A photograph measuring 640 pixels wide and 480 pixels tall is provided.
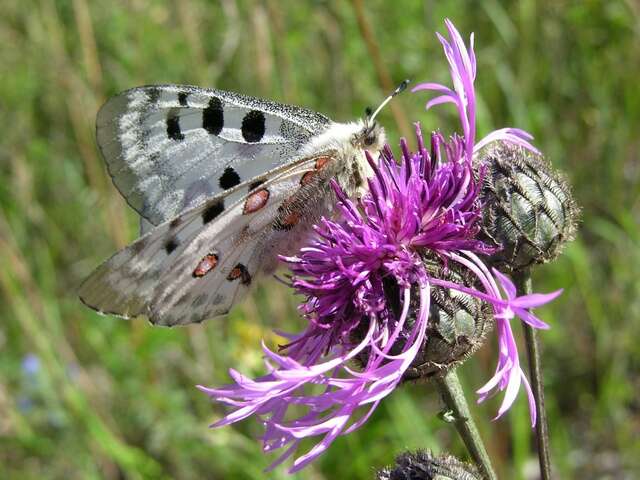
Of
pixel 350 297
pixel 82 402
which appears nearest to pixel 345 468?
pixel 82 402

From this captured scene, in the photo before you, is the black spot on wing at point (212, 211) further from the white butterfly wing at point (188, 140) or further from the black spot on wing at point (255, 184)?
the white butterfly wing at point (188, 140)

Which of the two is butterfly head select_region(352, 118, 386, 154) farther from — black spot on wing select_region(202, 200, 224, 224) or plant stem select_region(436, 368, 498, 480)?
plant stem select_region(436, 368, 498, 480)

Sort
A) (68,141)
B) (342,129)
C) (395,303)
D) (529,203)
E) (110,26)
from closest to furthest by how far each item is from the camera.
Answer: (395,303), (529,203), (342,129), (110,26), (68,141)

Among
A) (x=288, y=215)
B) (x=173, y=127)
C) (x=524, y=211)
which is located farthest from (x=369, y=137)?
(x=173, y=127)

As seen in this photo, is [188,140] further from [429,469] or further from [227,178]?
[429,469]

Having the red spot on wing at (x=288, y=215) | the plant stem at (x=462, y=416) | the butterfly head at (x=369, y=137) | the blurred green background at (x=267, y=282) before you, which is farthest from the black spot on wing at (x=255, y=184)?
the blurred green background at (x=267, y=282)

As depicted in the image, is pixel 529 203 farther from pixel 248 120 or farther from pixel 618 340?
pixel 618 340

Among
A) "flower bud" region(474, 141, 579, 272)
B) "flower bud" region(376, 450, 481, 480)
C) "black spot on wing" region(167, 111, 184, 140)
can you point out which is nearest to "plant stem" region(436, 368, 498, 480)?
"flower bud" region(376, 450, 481, 480)
